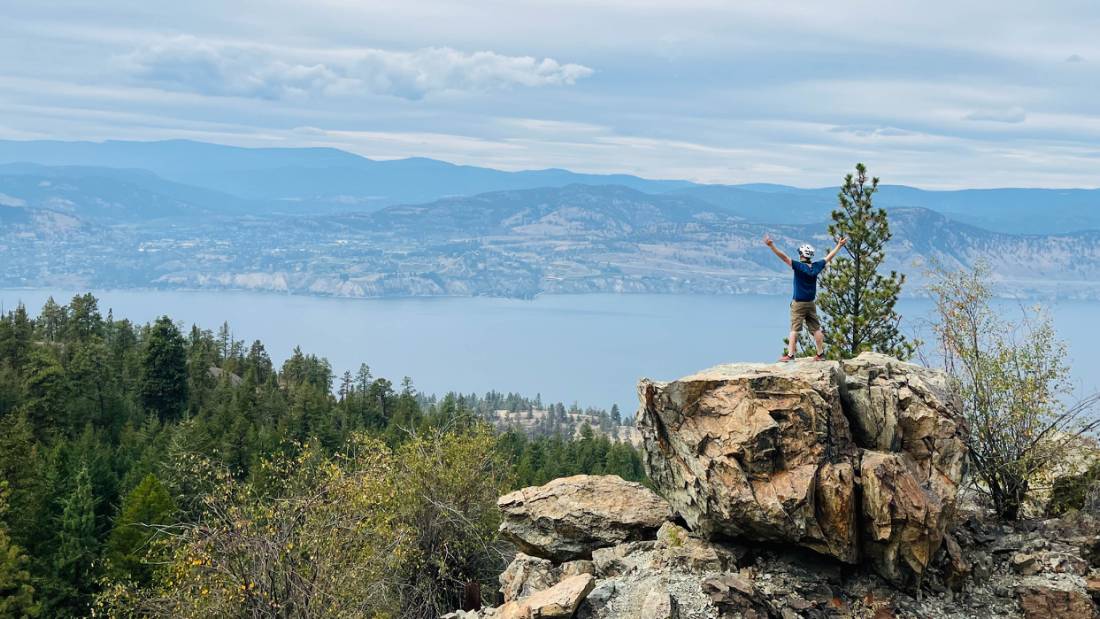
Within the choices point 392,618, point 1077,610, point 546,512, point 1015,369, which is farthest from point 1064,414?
point 392,618

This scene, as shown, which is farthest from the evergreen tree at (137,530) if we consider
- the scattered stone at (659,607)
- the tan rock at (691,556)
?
the scattered stone at (659,607)

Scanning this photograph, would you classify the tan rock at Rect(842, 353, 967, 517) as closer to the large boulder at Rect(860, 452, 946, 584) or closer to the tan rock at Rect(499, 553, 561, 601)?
the large boulder at Rect(860, 452, 946, 584)

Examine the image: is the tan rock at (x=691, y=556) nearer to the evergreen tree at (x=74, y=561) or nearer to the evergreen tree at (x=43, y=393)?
the evergreen tree at (x=74, y=561)

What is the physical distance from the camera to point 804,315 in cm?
2233

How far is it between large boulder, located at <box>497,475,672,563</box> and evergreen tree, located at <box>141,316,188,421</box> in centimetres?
7921

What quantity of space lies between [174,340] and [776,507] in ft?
290

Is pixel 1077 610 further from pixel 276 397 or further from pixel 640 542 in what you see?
pixel 276 397

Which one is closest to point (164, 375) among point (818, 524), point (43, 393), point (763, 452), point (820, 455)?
point (43, 393)

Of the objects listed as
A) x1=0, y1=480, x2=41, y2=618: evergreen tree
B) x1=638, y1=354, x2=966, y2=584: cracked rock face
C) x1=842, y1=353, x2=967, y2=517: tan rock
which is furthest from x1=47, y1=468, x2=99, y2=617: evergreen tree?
x1=842, y1=353, x2=967, y2=517: tan rock

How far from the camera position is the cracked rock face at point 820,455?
686 inches

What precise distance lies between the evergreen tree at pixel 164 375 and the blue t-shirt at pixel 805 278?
8317cm

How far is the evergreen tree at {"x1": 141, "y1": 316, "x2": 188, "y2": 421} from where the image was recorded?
3671 inches

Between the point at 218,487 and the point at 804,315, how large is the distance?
15.8 meters

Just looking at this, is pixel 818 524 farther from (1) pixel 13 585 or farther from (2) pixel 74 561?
(2) pixel 74 561
